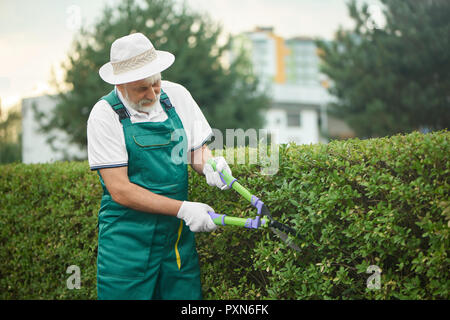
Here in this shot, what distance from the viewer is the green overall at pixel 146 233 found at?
8.83ft

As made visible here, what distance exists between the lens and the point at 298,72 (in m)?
74.4

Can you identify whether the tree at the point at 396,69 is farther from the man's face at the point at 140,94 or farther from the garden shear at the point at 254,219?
the man's face at the point at 140,94

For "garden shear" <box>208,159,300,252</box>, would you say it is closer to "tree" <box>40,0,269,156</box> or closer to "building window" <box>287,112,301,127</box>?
"tree" <box>40,0,269,156</box>

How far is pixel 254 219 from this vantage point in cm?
265

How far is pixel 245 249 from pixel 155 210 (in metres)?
0.92

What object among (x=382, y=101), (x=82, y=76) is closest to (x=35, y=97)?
(x=82, y=76)

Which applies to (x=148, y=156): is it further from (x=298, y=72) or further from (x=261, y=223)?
(x=298, y=72)

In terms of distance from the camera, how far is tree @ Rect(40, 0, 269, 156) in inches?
717

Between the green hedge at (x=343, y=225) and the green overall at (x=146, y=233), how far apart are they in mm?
576

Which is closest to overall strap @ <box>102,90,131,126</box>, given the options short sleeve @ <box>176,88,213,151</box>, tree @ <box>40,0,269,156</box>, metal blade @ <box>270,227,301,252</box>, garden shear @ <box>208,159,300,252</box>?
short sleeve @ <box>176,88,213,151</box>

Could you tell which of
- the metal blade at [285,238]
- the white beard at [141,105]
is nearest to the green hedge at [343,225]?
the metal blade at [285,238]

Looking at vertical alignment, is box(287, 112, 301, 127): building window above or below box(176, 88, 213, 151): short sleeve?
above

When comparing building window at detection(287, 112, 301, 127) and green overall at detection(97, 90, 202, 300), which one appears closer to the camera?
green overall at detection(97, 90, 202, 300)

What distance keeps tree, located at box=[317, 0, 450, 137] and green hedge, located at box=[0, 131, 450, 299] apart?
14.3 m
